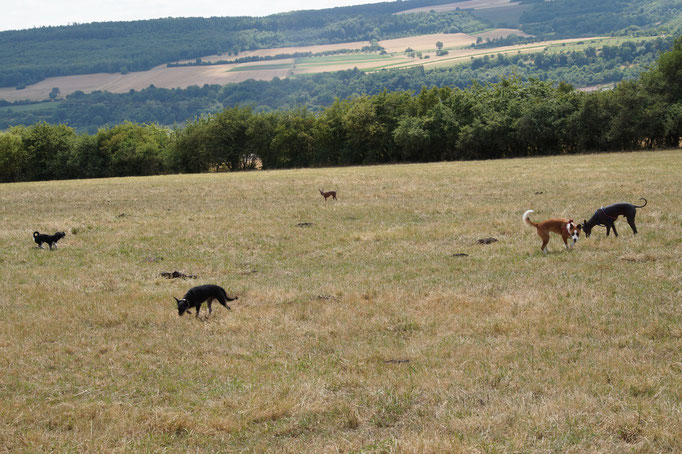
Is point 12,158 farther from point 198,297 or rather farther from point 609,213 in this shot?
point 609,213

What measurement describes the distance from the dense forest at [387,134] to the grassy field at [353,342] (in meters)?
41.8

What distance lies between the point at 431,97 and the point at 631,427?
246ft

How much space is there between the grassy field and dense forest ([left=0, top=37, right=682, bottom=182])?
41836mm

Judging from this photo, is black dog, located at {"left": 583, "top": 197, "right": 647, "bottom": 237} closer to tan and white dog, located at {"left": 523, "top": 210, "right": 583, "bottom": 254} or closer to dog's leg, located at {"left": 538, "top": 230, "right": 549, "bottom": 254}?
tan and white dog, located at {"left": 523, "top": 210, "right": 583, "bottom": 254}

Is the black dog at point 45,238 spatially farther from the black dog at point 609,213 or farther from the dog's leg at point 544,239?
the black dog at point 609,213

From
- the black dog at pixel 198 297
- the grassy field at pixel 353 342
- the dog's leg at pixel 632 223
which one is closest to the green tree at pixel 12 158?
the grassy field at pixel 353 342

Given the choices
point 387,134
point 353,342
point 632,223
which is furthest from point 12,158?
point 353,342

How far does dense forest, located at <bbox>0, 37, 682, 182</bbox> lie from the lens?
58.2 m

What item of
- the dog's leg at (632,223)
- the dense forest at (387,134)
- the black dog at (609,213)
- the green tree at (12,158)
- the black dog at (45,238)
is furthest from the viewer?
the green tree at (12,158)

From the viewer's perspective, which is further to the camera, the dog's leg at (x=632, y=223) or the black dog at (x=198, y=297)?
the dog's leg at (x=632, y=223)

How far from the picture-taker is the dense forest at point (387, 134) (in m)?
58.2

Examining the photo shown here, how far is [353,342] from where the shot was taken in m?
9.38

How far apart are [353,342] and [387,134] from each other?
66.9 meters

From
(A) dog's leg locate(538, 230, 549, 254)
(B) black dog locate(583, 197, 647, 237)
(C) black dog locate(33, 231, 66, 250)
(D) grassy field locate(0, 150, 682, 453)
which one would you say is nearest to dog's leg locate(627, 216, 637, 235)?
(B) black dog locate(583, 197, 647, 237)
